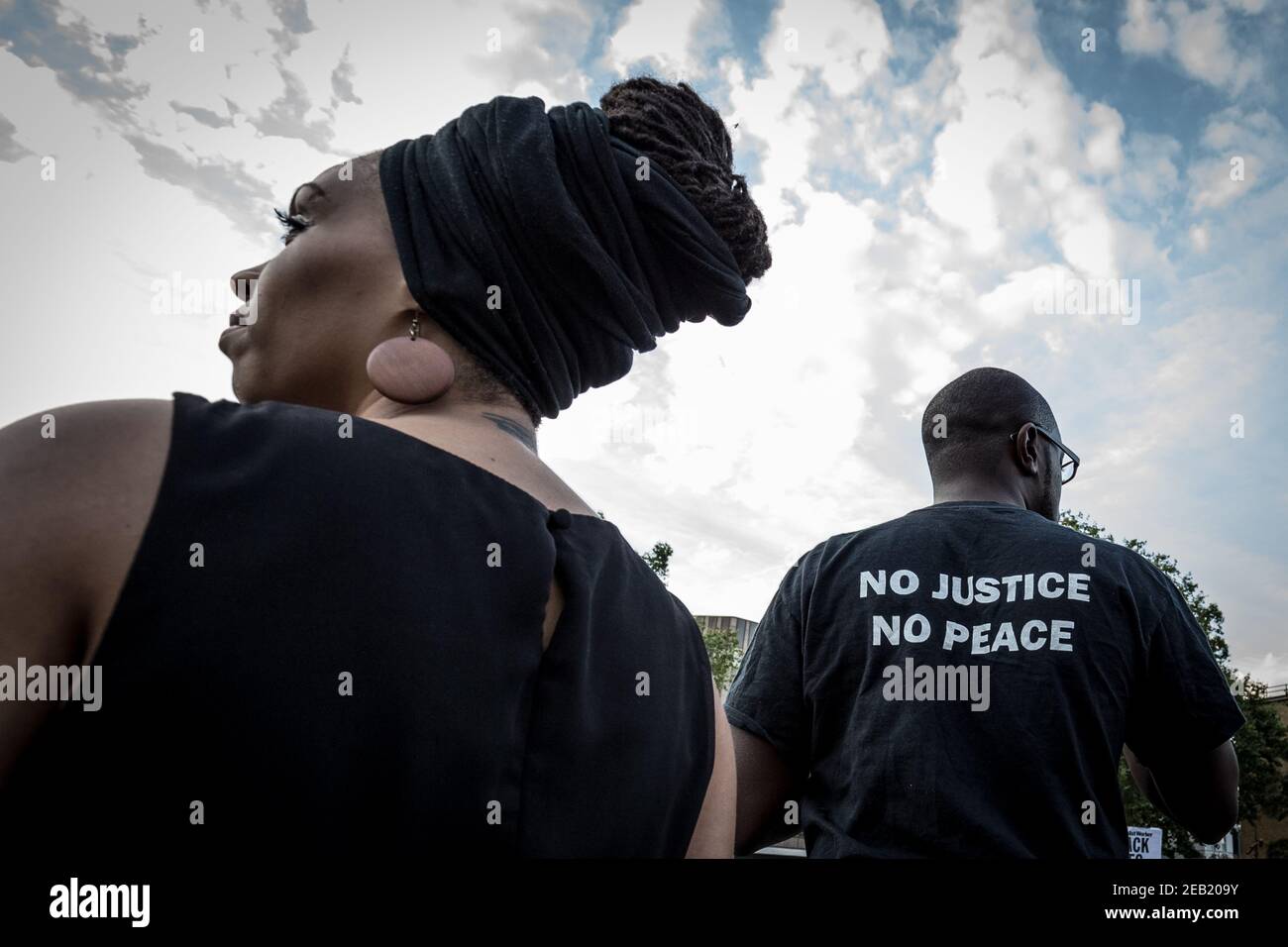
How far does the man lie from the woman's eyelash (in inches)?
76.5

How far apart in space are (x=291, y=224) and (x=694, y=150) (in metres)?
0.74

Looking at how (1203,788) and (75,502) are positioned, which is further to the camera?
(1203,788)

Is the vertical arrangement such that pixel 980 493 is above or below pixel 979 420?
below

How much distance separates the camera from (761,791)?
109 inches

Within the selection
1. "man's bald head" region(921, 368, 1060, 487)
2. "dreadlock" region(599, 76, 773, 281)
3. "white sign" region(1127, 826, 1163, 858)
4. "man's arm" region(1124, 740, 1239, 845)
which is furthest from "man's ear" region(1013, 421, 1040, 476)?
"white sign" region(1127, 826, 1163, 858)

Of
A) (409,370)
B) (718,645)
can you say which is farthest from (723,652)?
(409,370)

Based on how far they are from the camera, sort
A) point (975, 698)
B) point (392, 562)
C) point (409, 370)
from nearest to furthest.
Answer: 1. point (392, 562)
2. point (409, 370)
3. point (975, 698)

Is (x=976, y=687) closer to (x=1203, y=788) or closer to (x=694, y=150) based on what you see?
(x=1203, y=788)

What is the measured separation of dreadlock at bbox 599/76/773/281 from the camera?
5.53 feet

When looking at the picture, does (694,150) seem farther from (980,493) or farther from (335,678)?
(980,493)

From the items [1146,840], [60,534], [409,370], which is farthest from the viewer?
[1146,840]

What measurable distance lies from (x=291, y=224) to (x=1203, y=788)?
2.84 m

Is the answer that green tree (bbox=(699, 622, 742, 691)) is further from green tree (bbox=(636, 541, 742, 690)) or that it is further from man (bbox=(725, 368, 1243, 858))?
man (bbox=(725, 368, 1243, 858))
